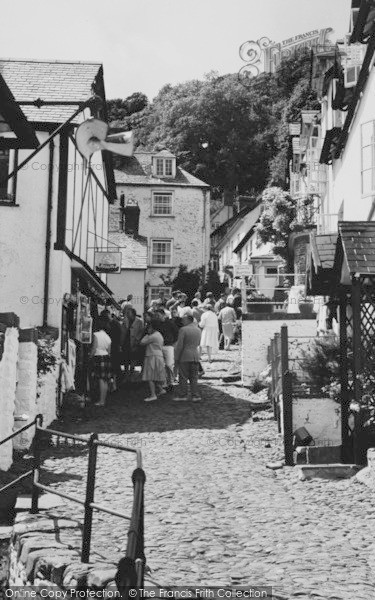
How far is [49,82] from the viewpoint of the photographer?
19.8 meters

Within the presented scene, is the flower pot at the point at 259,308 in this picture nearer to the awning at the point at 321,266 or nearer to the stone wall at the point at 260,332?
the stone wall at the point at 260,332

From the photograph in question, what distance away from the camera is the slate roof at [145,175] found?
49375 millimetres

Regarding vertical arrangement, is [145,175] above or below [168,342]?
above

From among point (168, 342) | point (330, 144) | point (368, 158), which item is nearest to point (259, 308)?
point (168, 342)

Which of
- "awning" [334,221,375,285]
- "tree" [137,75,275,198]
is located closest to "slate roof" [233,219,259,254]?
"tree" [137,75,275,198]

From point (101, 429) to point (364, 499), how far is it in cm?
589

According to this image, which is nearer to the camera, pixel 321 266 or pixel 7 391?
Result: pixel 7 391

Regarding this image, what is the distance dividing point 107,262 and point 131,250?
56.6ft

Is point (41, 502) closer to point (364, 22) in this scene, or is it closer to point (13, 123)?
point (13, 123)

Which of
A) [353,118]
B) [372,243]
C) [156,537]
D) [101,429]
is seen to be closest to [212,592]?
[156,537]

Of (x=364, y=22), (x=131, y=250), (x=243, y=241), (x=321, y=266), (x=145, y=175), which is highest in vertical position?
(x=145, y=175)

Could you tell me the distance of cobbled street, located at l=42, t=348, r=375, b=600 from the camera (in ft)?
20.0

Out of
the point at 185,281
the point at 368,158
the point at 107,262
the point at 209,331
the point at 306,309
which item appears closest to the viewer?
the point at 368,158

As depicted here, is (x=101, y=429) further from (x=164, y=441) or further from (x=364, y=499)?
(x=364, y=499)
